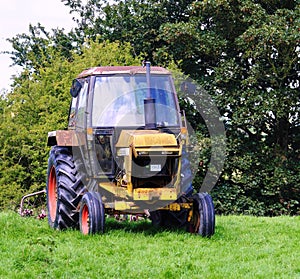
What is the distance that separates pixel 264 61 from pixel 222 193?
12.6 ft

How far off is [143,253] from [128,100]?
2.24 metres

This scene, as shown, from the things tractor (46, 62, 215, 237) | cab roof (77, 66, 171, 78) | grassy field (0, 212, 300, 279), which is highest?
cab roof (77, 66, 171, 78)

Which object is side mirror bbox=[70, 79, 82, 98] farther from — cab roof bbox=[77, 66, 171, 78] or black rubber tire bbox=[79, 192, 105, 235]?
black rubber tire bbox=[79, 192, 105, 235]

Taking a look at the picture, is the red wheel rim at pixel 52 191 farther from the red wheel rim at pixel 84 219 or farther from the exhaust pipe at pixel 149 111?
the exhaust pipe at pixel 149 111

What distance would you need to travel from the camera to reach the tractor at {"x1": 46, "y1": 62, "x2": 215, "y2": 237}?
23.5 ft

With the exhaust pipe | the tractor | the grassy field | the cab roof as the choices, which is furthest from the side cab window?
the grassy field

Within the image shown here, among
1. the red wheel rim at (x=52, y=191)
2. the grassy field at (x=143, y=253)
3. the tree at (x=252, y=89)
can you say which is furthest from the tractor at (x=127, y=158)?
the tree at (x=252, y=89)

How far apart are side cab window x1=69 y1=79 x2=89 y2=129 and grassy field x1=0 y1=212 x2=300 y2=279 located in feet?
4.79

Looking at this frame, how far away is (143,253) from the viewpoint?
618 cm

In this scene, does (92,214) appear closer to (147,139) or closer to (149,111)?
(147,139)

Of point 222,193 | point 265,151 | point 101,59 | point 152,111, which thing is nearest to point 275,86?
point 265,151

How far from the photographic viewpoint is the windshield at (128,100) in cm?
757

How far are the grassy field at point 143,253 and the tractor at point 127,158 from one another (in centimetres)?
31

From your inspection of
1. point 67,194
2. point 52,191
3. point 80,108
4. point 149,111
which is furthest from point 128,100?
point 52,191
